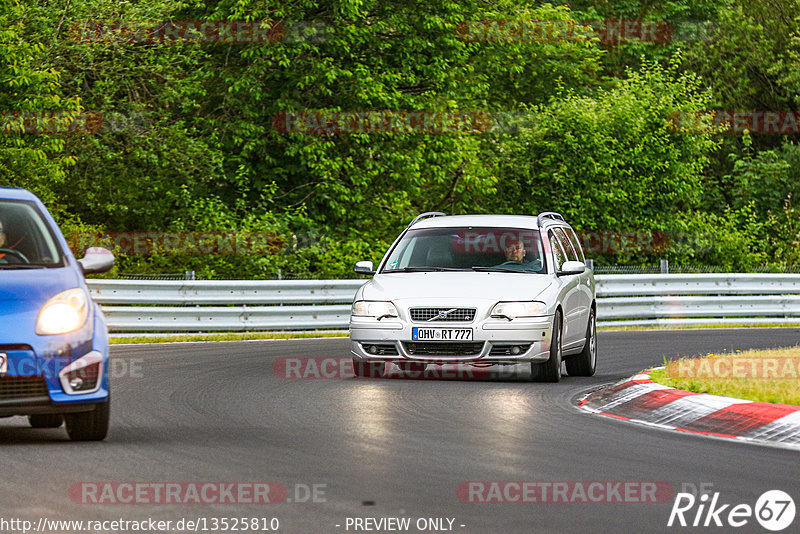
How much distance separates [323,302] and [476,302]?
991 centimetres

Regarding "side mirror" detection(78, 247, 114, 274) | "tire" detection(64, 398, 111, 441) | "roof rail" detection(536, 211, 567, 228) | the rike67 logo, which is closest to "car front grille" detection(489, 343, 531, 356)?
"roof rail" detection(536, 211, 567, 228)

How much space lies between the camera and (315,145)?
3055 cm

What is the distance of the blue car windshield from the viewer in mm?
9727

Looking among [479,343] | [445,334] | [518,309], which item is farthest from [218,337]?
[518,309]

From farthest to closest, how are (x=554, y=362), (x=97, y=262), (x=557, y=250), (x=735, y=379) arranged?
(x=557, y=250)
(x=554, y=362)
(x=735, y=379)
(x=97, y=262)

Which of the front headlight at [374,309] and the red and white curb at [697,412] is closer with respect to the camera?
the red and white curb at [697,412]

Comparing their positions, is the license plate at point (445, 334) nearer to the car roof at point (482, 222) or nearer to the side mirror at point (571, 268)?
the side mirror at point (571, 268)

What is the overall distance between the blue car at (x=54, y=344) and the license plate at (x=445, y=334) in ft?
15.4

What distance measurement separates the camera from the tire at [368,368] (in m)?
14.5

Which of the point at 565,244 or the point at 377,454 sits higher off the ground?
the point at 565,244

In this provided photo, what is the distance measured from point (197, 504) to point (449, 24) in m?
26.6

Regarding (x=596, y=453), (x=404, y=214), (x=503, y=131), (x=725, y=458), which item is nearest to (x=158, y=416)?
(x=596, y=453)

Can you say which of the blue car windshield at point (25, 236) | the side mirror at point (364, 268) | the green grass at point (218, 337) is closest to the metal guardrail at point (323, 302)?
the green grass at point (218, 337)

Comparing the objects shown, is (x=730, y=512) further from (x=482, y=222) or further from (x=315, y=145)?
(x=315, y=145)
